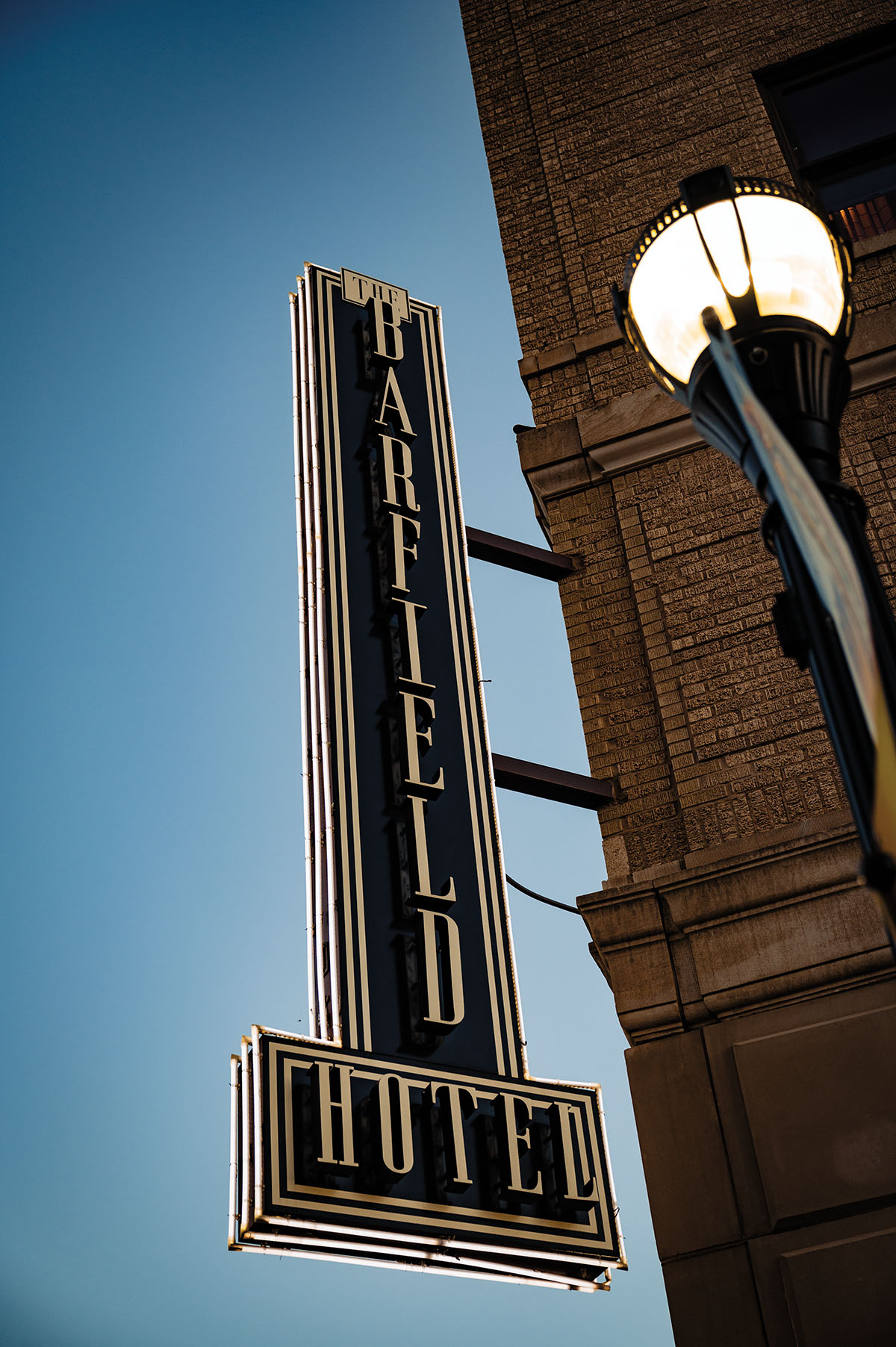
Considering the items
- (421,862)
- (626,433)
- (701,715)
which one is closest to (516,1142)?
(421,862)

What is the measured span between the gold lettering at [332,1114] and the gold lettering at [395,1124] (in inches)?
5.4

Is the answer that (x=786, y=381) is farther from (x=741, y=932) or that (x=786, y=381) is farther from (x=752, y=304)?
(x=741, y=932)

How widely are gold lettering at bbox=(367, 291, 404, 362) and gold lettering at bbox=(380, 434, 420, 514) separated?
0.87 m

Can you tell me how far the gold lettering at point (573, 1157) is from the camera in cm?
584

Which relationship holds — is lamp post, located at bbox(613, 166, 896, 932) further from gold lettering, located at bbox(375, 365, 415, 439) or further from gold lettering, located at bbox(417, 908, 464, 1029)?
gold lettering, located at bbox(375, 365, 415, 439)

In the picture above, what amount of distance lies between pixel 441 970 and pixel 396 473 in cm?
→ 328

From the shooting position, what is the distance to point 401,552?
25.2ft

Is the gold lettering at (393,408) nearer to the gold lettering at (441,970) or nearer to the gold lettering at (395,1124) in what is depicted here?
the gold lettering at (441,970)

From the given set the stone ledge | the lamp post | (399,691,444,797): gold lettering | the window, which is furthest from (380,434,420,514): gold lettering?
the lamp post

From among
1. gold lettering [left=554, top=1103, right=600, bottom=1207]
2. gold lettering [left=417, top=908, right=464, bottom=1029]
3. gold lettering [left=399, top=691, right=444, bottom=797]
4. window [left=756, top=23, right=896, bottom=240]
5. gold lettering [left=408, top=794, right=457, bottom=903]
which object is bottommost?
gold lettering [left=554, top=1103, right=600, bottom=1207]

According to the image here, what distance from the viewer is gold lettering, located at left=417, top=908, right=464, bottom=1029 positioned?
6031mm

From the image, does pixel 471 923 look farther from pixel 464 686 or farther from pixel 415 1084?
pixel 464 686

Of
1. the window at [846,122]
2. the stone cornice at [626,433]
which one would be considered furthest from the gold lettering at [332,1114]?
the window at [846,122]

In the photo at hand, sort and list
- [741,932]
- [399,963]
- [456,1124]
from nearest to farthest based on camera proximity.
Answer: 1. [456,1124]
2. [399,963]
3. [741,932]
